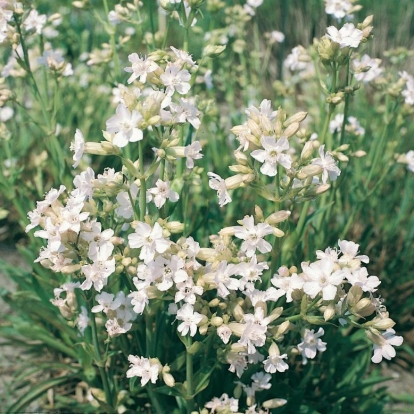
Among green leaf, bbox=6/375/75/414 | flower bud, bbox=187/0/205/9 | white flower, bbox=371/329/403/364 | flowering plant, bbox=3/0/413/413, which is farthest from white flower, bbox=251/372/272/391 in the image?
flower bud, bbox=187/0/205/9

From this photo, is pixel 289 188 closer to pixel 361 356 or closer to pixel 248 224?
pixel 248 224

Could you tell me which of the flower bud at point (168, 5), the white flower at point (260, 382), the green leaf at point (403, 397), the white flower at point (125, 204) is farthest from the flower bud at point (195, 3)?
the green leaf at point (403, 397)

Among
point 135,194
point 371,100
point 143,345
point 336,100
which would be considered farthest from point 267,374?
point 371,100

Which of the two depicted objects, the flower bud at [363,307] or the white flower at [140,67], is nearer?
the flower bud at [363,307]

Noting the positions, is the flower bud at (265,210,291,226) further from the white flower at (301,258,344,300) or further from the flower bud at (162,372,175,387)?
the flower bud at (162,372,175,387)

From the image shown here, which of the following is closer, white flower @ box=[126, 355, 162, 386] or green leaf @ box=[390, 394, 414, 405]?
white flower @ box=[126, 355, 162, 386]

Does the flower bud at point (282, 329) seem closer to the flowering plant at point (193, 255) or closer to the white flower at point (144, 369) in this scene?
the flowering plant at point (193, 255)
